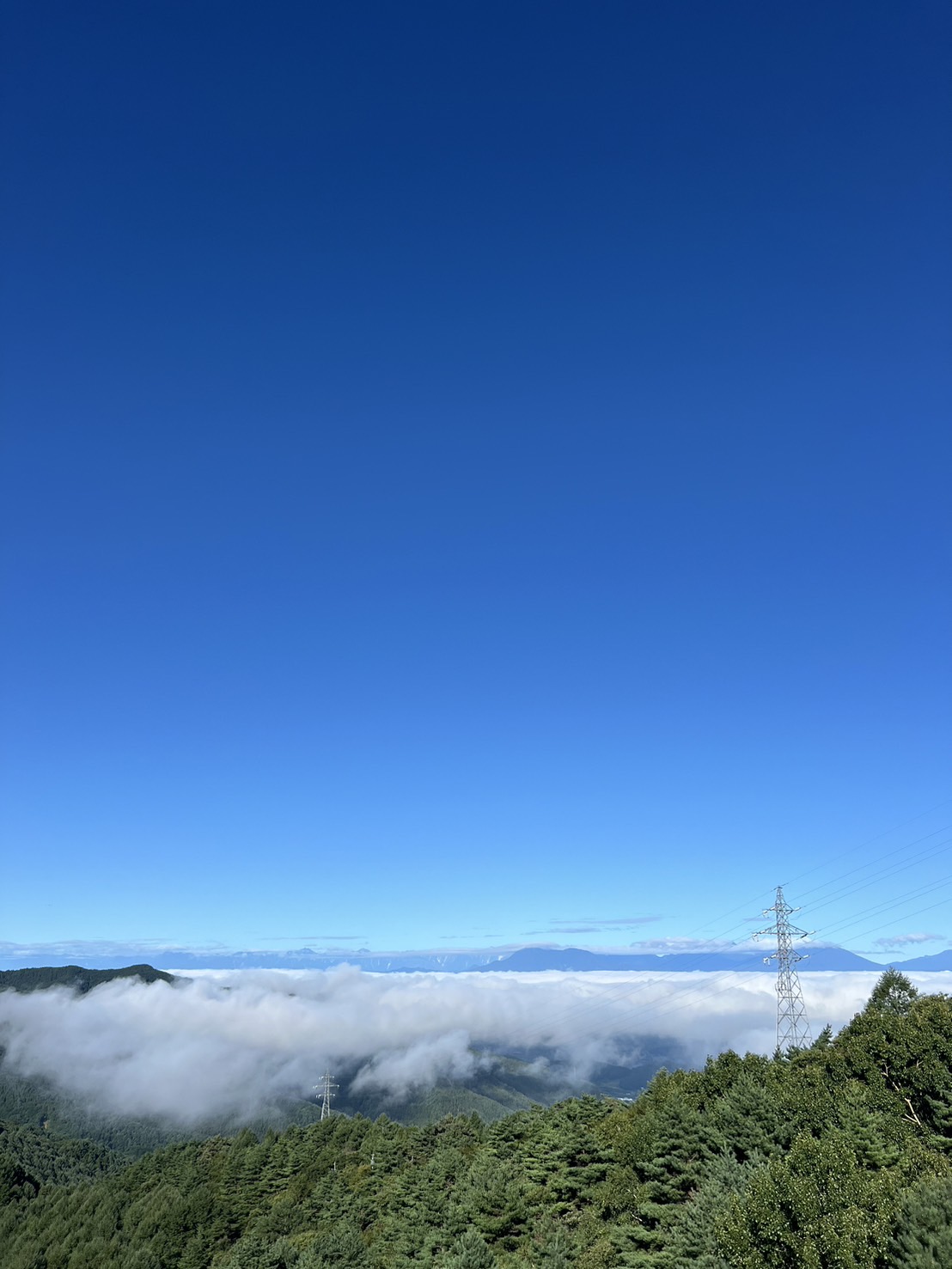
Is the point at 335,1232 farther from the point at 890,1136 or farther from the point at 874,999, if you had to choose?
the point at 874,999

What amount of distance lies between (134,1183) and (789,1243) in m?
183

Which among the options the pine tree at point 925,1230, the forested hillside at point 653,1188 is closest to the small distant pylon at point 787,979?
the forested hillside at point 653,1188

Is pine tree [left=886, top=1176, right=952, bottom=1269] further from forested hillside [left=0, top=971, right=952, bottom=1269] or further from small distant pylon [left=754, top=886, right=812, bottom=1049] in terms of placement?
small distant pylon [left=754, top=886, right=812, bottom=1049]

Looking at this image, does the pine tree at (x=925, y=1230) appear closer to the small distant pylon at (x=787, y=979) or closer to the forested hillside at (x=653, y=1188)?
the forested hillside at (x=653, y=1188)

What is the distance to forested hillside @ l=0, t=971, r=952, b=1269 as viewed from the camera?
1521 inches

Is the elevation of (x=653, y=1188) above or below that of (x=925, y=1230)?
below

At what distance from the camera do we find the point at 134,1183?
536ft

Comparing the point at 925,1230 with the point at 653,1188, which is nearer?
the point at 925,1230

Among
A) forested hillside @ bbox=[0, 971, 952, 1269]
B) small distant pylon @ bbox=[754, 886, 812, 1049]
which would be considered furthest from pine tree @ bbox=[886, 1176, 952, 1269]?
small distant pylon @ bbox=[754, 886, 812, 1049]

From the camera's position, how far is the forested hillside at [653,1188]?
38.6m

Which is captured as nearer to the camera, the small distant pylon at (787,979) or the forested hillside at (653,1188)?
the forested hillside at (653,1188)

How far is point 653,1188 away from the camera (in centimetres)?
6775

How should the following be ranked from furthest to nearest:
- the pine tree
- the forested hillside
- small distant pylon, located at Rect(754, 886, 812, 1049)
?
small distant pylon, located at Rect(754, 886, 812, 1049) < the forested hillside < the pine tree

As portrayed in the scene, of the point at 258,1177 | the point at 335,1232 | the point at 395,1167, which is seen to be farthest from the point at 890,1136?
the point at 258,1177
